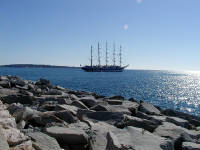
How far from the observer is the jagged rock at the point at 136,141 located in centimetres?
428

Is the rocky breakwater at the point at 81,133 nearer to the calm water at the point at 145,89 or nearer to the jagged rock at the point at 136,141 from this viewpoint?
the jagged rock at the point at 136,141

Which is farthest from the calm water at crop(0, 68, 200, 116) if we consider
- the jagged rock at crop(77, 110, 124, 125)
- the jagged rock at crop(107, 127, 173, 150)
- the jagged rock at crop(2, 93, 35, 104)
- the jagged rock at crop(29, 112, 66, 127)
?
the jagged rock at crop(29, 112, 66, 127)

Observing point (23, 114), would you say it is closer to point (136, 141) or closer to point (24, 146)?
point (24, 146)

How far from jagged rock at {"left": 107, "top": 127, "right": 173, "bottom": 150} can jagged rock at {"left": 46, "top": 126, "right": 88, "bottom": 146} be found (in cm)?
52

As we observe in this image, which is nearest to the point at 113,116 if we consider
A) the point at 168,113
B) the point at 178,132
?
the point at 178,132

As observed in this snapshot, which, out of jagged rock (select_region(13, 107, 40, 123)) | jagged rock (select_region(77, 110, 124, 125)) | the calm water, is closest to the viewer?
jagged rock (select_region(13, 107, 40, 123))

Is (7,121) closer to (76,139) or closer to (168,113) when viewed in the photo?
(76,139)

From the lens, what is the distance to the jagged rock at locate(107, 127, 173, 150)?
14.0 feet

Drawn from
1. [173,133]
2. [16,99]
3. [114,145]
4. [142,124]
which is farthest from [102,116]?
[16,99]

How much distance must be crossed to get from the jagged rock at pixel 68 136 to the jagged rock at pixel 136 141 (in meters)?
0.52

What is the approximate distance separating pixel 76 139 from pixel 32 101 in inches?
205

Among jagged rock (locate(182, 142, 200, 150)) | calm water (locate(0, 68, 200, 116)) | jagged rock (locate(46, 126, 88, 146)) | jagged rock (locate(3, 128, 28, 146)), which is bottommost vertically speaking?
calm water (locate(0, 68, 200, 116))

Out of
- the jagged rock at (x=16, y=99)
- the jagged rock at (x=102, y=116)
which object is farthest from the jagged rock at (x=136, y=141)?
the jagged rock at (x=16, y=99)

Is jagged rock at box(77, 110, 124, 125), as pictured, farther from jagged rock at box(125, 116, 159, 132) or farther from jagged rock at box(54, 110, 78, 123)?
jagged rock at box(54, 110, 78, 123)
